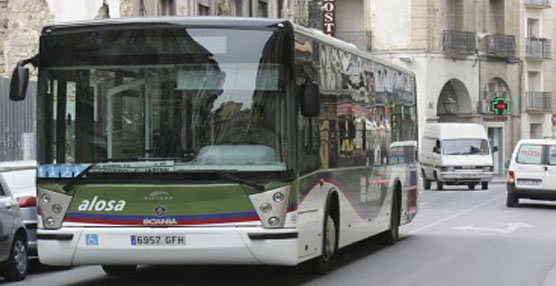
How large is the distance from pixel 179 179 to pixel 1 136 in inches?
583

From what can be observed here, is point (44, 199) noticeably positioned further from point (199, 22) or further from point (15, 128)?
point (15, 128)

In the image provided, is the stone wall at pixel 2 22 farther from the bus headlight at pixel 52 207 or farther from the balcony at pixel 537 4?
the balcony at pixel 537 4

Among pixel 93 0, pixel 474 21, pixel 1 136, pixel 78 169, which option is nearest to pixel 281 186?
pixel 78 169

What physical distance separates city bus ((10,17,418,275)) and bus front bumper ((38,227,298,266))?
10 millimetres

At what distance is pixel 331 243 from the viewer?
15023 mm

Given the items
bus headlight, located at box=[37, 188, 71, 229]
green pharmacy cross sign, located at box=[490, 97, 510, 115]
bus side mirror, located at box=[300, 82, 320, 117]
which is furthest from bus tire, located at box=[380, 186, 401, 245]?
green pharmacy cross sign, located at box=[490, 97, 510, 115]

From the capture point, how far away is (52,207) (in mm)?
12938

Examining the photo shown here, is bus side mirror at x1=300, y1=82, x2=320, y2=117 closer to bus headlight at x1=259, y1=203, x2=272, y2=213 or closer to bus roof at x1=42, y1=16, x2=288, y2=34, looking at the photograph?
bus roof at x1=42, y1=16, x2=288, y2=34

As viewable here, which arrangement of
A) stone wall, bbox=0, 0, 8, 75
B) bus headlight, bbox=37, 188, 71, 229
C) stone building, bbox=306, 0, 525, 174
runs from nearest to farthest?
bus headlight, bbox=37, 188, 71, 229, stone wall, bbox=0, 0, 8, 75, stone building, bbox=306, 0, 525, 174

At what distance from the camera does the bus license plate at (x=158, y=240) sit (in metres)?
12.7

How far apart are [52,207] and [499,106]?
5126cm

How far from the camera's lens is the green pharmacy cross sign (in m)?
62.4

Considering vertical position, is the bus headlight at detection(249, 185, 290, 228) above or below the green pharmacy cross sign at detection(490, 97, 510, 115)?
below

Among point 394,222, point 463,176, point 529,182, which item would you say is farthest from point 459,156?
point 394,222
